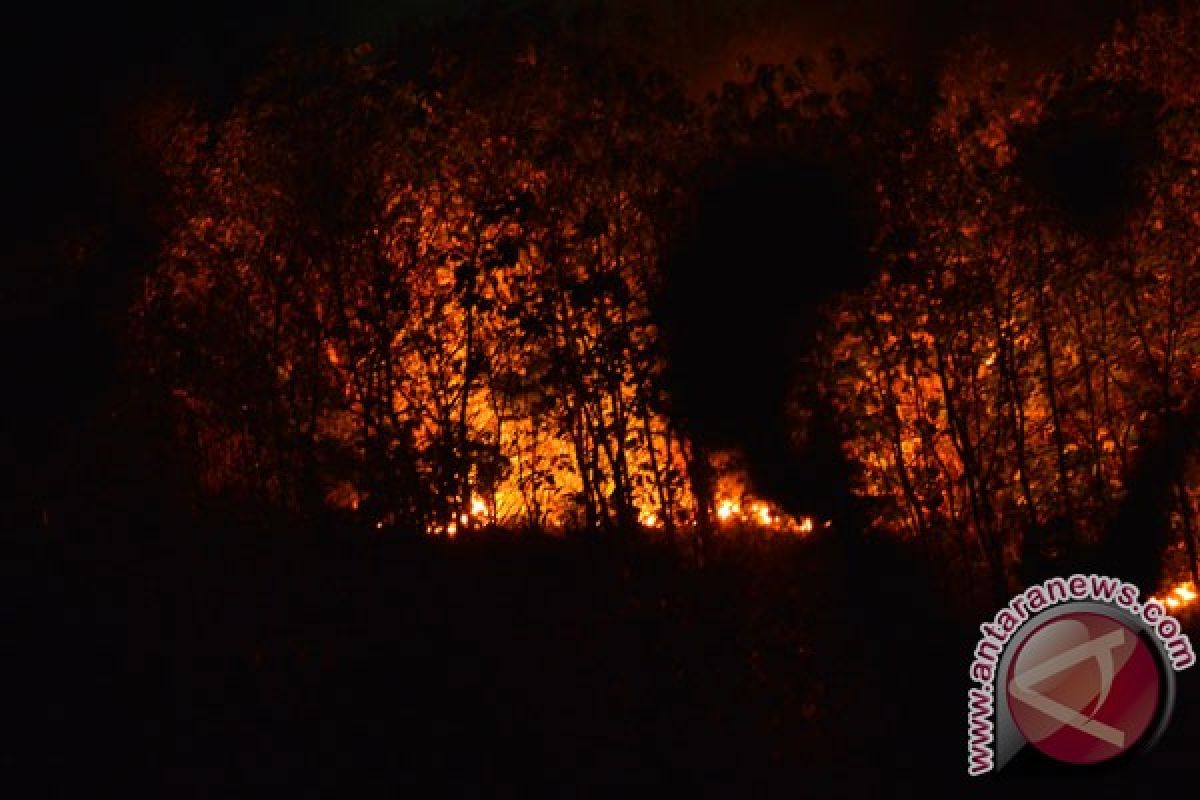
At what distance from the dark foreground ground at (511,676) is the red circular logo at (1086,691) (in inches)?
10.4

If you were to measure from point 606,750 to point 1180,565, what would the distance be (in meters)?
4.32

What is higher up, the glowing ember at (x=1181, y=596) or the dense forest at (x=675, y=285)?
the dense forest at (x=675, y=285)

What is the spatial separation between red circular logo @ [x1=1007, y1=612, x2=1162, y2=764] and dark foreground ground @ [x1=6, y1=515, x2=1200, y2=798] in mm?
263

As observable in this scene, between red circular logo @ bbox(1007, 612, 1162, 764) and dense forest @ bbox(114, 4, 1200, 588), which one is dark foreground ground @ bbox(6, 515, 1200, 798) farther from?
dense forest @ bbox(114, 4, 1200, 588)

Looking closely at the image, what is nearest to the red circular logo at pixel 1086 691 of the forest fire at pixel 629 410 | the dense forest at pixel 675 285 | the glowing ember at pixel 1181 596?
the forest fire at pixel 629 410

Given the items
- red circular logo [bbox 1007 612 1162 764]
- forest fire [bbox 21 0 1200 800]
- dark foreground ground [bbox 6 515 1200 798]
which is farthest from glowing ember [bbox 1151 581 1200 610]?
red circular logo [bbox 1007 612 1162 764]

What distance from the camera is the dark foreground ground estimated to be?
4.87 metres

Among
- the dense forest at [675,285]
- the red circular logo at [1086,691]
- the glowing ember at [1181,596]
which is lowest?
the red circular logo at [1086,691]

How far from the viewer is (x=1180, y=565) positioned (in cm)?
750

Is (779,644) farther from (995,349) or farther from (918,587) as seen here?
(995,349)

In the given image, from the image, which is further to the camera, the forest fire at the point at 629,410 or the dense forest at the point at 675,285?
the dense forest at the point at 675,285

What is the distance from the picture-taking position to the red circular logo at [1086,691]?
421 cm

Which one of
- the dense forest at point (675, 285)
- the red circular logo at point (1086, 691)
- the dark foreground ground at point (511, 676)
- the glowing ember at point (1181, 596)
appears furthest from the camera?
the glowing ember at point (1181, 596)

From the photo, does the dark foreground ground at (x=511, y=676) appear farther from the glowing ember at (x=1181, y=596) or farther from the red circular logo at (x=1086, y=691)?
the glowing ember at (x=1181, y=596)
